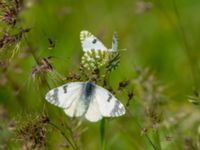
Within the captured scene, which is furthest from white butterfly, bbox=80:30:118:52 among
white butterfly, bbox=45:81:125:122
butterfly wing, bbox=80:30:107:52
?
white butterfly, bbox=45:81:125:122

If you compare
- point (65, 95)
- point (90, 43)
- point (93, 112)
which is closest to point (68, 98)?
point (65, 95)

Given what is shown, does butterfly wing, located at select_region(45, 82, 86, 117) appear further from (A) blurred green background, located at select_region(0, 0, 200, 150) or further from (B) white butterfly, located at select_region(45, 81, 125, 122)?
(A) blurred green background, located at select_region(0, 0, 200, 150)

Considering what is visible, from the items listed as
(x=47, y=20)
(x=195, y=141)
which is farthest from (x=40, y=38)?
(x=195, y=141)

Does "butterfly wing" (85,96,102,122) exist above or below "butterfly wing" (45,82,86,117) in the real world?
below

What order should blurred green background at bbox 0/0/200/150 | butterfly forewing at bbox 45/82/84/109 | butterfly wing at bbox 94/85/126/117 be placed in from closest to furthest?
butterfly wing at bbox 94/85/126/117
butterfly forewing at bbox 45/82/84/109
blurred green background at bbox 0/0/200/150

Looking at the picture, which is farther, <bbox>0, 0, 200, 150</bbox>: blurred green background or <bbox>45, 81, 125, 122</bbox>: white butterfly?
<bbox>0, 0, 200, 150</bbox>: blurred green background

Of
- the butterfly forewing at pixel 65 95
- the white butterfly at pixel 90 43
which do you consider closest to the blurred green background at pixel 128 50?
the butterfly forewing at pixel 65 95
